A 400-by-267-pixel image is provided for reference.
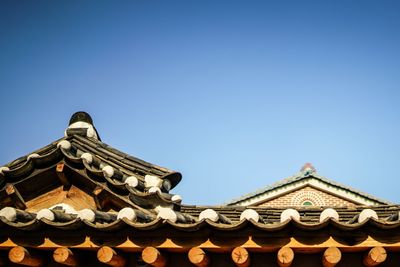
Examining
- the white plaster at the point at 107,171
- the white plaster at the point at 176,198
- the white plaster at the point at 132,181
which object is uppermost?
the white plaster at the point at 107,171

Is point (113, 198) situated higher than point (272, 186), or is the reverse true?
point (272, 186)

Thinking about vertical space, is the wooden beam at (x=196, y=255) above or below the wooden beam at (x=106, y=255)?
above

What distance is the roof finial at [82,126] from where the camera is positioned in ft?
26.1

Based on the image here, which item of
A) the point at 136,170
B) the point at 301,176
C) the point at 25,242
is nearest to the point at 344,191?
the point at 301,176

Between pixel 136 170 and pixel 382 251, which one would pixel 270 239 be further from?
pixel 136 170

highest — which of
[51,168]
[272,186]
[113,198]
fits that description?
[272,186]

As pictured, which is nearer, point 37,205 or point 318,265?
point 318,265

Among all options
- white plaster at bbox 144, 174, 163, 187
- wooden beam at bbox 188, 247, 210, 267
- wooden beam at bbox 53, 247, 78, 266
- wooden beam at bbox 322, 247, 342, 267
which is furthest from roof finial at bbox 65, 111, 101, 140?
wooden beam at bbox 322, 247, 342, 267

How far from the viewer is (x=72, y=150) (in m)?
6.62

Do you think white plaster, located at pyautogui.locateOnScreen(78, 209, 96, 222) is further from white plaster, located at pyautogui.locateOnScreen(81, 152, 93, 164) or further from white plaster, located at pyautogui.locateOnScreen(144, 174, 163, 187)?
white plaster, located at pyautogui.locateOnScreen(81, 152, 93, 164)

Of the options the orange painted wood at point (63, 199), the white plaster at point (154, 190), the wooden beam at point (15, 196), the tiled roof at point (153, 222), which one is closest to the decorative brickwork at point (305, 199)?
the orange painted wood at point (63, 199)

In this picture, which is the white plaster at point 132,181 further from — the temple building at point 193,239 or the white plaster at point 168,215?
the white plaster at point 168,215

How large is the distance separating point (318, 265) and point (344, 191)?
14865 mm

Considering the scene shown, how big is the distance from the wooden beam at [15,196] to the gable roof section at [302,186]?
1221 cm
